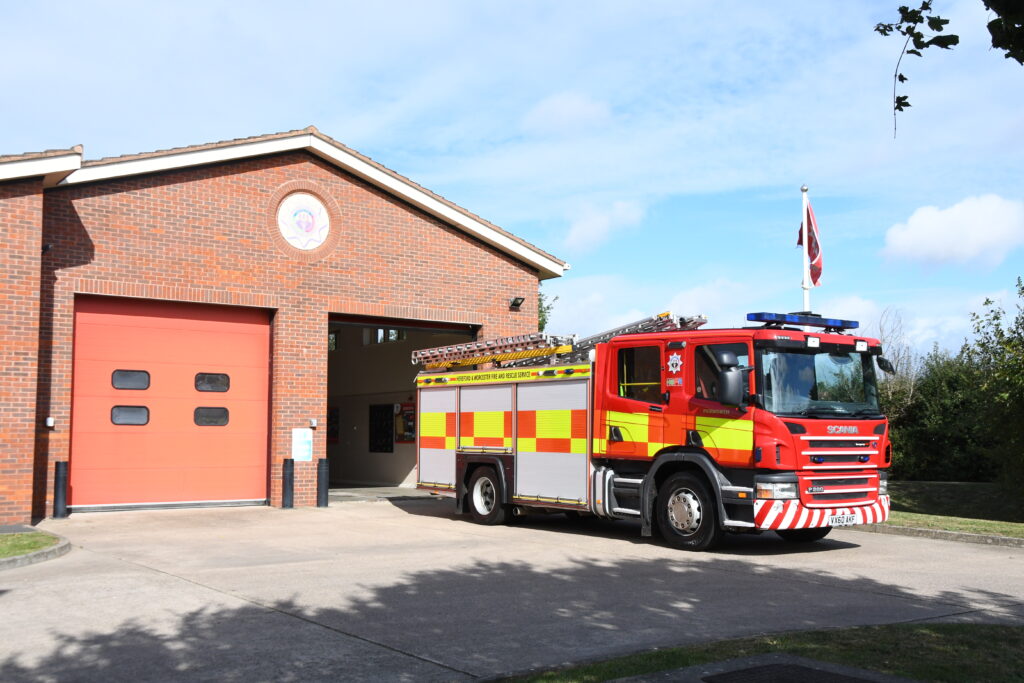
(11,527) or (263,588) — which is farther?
(11,527)

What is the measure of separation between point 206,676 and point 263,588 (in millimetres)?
3039

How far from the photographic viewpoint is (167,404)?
16484 mm

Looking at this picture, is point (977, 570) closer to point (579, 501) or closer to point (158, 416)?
point (579, 501)

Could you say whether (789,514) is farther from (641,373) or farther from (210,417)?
(210,417)

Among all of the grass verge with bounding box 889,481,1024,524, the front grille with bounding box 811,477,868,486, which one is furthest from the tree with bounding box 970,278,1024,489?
the front grille with bounding box 811,477,868,486

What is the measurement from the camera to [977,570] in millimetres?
10312

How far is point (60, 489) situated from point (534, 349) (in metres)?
7.30

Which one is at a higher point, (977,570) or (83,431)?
(83,431)

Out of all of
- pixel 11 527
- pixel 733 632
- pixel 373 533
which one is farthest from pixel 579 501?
pixel 11 527

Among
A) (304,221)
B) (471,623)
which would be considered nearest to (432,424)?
(304,221)

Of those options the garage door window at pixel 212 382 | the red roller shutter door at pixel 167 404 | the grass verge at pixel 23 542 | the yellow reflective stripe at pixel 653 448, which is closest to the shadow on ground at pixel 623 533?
the yellow reflective stripe at pixel 653 448

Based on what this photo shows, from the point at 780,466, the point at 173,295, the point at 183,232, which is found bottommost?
the point at 780,466

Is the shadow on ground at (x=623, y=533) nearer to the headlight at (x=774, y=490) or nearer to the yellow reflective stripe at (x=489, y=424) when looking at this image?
the headlight at (x=774, y=490)

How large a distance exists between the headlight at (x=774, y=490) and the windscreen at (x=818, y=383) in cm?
78
